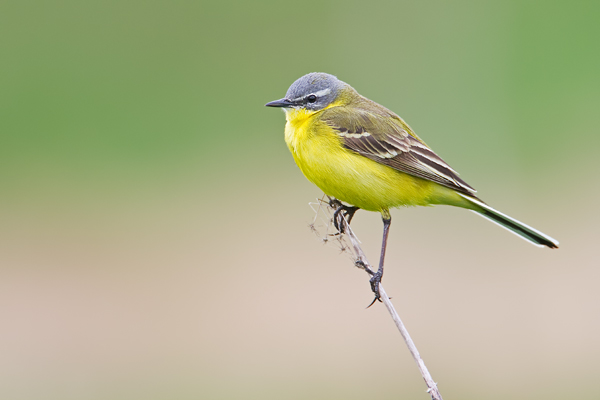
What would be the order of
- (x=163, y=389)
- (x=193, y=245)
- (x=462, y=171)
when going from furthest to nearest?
(x=462, y=171), (x=193, y=245), (x=163, y=389)

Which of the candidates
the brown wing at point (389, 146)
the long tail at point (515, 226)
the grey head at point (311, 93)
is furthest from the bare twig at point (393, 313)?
the long tail at point (515, 226)

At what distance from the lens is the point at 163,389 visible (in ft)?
27.1

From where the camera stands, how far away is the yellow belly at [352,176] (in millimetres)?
5305

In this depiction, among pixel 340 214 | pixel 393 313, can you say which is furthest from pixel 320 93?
pixel 393 313

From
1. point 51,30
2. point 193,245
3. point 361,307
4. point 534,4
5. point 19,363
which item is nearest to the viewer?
point 19,363

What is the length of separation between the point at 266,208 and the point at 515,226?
728cm

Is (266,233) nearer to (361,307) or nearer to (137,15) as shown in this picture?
(361,307)

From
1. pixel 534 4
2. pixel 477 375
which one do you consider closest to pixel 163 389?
pixel 477 375

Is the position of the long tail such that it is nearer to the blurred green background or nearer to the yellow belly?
the yellow belly

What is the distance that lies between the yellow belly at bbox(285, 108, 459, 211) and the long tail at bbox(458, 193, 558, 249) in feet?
0.73

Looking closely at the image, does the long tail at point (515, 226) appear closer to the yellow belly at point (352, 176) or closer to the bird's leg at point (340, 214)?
the yellow belly at point (352, 176)

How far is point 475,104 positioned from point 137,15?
8.76 meters

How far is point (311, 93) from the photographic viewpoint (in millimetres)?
5938

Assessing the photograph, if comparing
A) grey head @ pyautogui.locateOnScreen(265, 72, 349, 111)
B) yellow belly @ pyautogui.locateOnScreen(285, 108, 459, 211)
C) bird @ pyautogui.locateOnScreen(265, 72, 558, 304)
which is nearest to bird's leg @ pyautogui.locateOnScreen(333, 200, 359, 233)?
bird @ pyautogui.locateOnScreen(265, 72, 558, 304)
